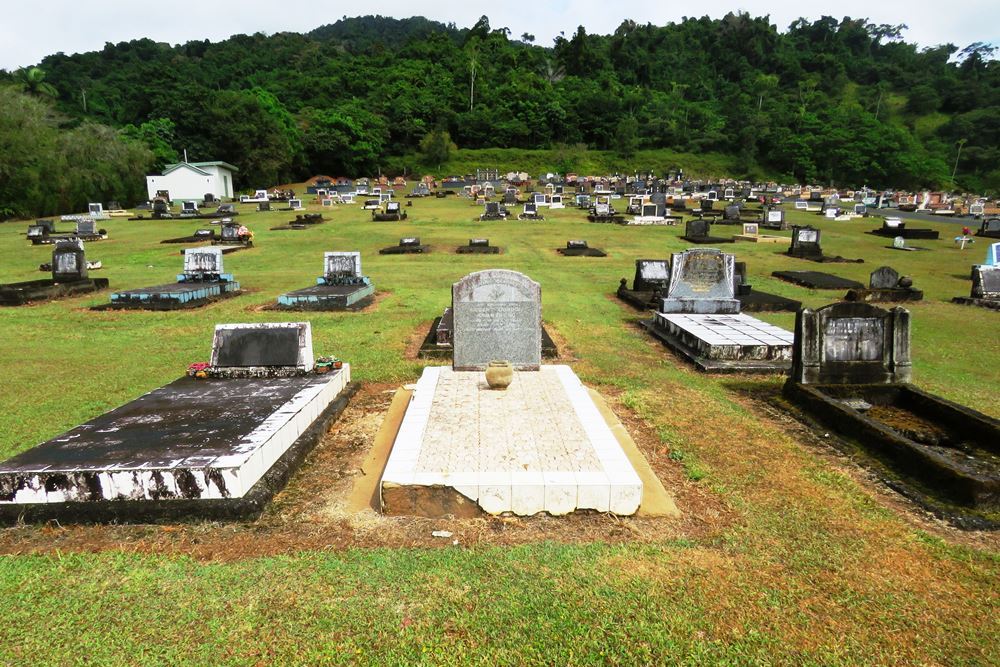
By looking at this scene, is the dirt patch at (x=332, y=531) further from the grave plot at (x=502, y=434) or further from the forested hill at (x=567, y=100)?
the forested hill at (x=567, y=100)

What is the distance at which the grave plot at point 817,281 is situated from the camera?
14195 millimetres

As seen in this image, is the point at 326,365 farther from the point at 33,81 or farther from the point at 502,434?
the point at 33,81

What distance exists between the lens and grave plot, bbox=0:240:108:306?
12.9 meters

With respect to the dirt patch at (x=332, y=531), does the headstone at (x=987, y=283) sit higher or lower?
higher

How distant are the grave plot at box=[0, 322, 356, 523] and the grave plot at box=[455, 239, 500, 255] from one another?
47.7 feet

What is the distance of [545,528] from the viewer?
407 cm

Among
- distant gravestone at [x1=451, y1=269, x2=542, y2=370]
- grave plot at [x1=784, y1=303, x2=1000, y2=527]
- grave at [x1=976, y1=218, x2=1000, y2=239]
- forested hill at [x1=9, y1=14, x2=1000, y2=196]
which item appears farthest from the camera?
forested hill at [x1=9, y1=14, x2=1000, y2=196]

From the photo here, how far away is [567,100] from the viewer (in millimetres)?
93312

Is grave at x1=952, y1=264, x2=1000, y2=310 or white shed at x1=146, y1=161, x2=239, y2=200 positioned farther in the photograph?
white shed at x1=146, y1=161, x2=239, y2=200

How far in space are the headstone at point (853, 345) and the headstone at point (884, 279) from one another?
8044 mm

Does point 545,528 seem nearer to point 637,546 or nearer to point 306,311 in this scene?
point 637,546

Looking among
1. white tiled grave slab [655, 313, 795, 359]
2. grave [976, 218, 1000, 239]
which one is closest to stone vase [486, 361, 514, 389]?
white tiled grave slab [655, 313, 795, 359]

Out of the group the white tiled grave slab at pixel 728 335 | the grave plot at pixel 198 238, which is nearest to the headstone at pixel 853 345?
the white tiled grave slab at pixel 728 335

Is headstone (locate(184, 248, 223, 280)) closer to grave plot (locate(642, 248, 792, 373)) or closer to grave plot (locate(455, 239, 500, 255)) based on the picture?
grave plot (locate(455, 239, 500, 255))
